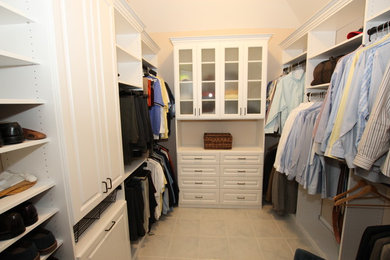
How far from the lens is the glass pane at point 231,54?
2.30 m

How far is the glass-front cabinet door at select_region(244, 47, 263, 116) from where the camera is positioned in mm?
2297

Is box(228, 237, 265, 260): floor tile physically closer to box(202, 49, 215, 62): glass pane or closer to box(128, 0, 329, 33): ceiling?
box(202, 49, 215, 62): glass pane

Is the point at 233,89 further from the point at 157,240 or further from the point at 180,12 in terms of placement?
the point at 157,240

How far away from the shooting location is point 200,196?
2.54 metres

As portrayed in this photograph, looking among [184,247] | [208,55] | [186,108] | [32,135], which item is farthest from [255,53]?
[184,247]

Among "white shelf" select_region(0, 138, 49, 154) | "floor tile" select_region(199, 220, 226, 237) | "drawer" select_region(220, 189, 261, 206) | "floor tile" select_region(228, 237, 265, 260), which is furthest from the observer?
"drawer" select_region(220, 189, 261, 206)

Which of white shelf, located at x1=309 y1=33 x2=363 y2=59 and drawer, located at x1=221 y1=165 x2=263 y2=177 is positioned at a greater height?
white shelf, located at x1=309 y1=33 x2=363 y2=59

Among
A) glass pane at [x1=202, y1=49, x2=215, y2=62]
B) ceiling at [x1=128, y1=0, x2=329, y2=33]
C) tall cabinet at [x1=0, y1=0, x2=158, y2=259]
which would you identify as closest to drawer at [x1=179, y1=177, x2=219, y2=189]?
tall cabinet at [x1=0, y1=0, x2=158, y2=259]

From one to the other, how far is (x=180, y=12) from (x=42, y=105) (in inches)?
99.0

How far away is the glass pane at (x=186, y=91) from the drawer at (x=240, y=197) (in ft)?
4.72

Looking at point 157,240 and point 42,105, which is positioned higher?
point 42,105

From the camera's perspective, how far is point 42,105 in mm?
792

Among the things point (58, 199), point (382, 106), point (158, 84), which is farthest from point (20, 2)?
point (382, 106)

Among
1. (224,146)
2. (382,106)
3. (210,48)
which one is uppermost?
(210,48)
